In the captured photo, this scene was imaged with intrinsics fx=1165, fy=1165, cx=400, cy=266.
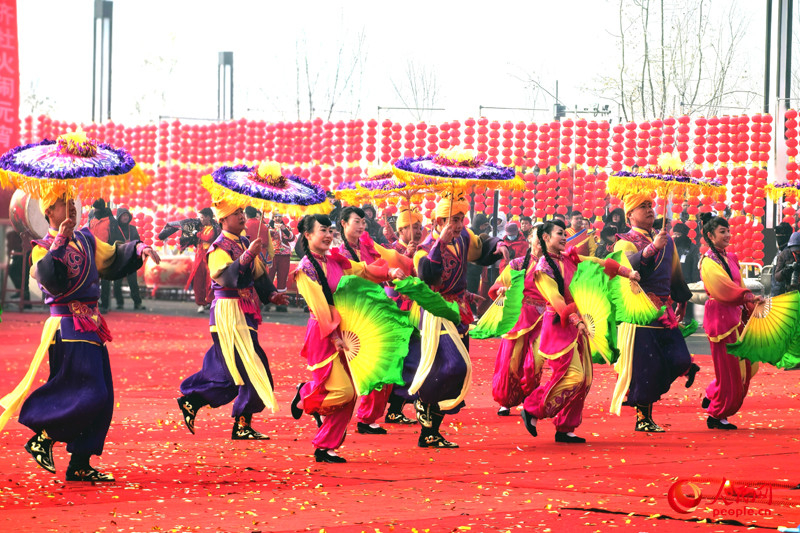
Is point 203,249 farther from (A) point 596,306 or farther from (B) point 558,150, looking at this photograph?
(A) point 596,306

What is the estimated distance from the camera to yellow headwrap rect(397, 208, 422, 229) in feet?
32.6

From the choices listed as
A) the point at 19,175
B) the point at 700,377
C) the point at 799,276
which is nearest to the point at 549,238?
the point at 19,175

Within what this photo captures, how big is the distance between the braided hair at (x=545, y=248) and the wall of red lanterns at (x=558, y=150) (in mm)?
8455

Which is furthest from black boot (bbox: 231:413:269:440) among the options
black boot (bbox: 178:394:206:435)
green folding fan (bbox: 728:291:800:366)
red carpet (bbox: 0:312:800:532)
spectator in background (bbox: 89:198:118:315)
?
→ spectator in background (bbox: 89:198:118:315)

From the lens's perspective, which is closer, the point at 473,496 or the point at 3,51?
the point at 473,496

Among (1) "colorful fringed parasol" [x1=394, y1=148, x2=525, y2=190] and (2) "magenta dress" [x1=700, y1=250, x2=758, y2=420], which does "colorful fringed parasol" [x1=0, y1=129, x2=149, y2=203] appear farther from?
(2) "magenta dress" [x1=700, y1=250, x2=758, y2=420]

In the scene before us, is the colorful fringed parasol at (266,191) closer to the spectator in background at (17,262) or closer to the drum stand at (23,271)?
the drum stand at (23,271)

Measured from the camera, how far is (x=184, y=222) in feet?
67.6

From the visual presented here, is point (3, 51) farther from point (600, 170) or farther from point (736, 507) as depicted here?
point (736, 507)

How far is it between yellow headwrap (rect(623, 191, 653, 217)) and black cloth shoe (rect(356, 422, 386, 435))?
8.36 feet

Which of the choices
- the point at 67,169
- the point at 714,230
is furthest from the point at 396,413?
the point at 67,169

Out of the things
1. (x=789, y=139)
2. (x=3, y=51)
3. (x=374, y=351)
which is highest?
(x=3, y=51)

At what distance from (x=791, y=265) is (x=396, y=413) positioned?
5589 mm

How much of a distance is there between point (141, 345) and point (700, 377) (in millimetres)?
7189
